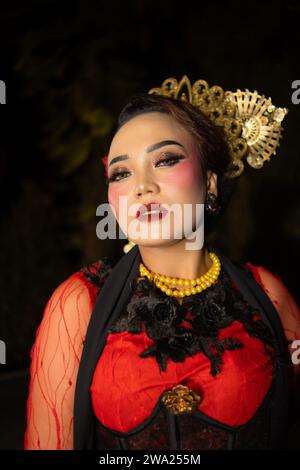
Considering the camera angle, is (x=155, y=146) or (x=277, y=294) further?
(x=277, y=294)

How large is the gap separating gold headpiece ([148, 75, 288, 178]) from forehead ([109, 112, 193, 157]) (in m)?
0.24

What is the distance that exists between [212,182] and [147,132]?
328 millimetres

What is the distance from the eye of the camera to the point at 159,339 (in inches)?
64.4

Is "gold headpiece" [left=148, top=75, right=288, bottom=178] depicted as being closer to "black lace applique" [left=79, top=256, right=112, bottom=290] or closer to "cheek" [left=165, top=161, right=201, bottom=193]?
"cheek" [left=165, top=161, right=201, bottom=193]

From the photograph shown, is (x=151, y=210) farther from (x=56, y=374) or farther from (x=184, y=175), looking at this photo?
(x=56, y=374)

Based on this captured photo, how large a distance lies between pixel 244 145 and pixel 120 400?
1.06 meters

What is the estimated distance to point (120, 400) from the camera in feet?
5.18

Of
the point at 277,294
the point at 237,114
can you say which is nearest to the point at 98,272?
the point at 277,294

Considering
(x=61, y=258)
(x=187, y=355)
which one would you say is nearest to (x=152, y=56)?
(x=61, y=258)

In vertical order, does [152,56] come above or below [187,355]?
above

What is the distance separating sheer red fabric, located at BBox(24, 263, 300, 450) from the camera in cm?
158

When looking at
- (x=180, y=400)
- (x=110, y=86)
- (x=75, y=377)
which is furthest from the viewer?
(x=110, y=86)

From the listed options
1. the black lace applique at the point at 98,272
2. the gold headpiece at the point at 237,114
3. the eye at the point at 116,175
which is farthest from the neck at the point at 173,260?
the gold headpiece at the point at 237,114

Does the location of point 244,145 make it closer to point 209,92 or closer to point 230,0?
point 209,92
